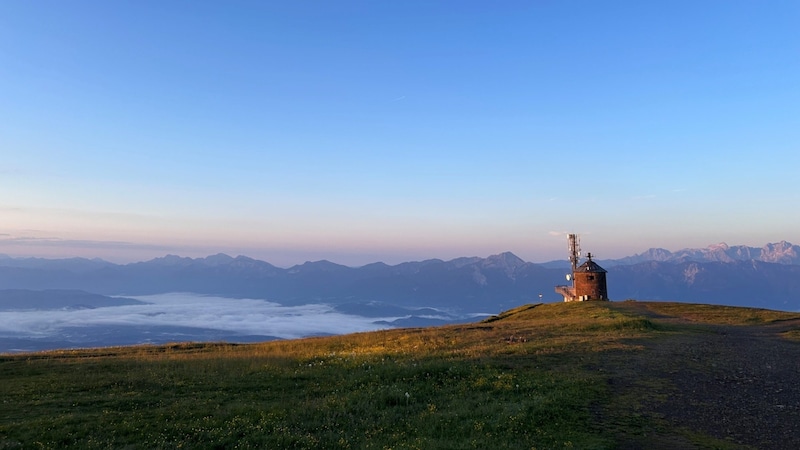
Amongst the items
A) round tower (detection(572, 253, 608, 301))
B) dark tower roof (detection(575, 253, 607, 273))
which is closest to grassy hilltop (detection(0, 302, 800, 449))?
round tower (detection(572, 253, 608, 301))

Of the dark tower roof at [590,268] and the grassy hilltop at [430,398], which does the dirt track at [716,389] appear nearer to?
the grassy hilltop at [430,398]

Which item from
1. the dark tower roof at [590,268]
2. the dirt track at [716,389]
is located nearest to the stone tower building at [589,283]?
the dark tower roof at [590,268]

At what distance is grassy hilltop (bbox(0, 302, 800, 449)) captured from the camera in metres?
13.4

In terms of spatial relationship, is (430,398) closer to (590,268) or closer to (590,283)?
(590,283)

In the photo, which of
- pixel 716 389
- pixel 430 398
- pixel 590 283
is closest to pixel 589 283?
pixel 590 283

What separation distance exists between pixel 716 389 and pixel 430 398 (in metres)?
10.8

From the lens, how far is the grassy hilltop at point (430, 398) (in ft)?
43.9

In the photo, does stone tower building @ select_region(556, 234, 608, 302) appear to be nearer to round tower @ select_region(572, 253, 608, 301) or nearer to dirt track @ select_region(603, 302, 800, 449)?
round tower @ select_region(572, 253, 608, 301)

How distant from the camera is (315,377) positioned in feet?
74.1

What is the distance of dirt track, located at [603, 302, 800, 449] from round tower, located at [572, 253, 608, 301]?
4820cm

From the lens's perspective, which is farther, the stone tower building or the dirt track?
the stone tower building

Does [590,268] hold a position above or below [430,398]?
above

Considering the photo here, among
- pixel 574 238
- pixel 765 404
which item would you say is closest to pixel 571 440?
pixel 765 404

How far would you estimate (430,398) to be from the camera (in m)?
17.6
